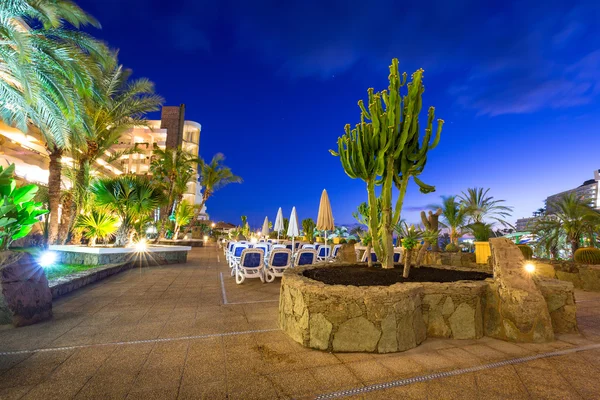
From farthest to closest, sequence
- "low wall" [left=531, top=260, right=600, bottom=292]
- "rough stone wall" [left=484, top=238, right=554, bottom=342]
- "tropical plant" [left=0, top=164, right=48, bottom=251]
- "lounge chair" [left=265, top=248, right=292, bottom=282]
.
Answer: "lounge chair" [left=265, top=248, right=292, bottom=282] → "low wall" [left=531, top=260, right=600, bottom=292] → "tropical plant" [left=0, top=164, right=48, bottom=251] → "rough stone wall" [left=484, top=238, right=554, bottom=342]

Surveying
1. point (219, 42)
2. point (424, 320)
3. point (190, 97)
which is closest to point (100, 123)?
point (424, 320)

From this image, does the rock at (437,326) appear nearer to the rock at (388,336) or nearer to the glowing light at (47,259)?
the rock at (388,336)

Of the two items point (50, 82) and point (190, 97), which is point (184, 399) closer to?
point (50, 82)

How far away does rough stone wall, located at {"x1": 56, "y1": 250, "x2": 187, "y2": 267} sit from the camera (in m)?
8.70

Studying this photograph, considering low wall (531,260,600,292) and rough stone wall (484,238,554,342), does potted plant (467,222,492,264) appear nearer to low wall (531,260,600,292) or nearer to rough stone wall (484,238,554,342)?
low wall (531,260,600,292)

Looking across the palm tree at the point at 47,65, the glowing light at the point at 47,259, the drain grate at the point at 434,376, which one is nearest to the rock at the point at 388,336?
the drain grate at the point at 434,376

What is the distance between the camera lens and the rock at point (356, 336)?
116 inches

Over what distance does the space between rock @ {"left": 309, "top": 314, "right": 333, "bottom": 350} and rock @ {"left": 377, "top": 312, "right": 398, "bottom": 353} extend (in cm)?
55

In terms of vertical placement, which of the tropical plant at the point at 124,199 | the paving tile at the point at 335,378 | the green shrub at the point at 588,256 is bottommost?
the paving tile at the point at 335,378

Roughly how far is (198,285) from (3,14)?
6.79 metres

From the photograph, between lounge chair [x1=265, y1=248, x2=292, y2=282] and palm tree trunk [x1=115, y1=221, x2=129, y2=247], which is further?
palm tree trunk [x1=115, y1=221, x2=129, y2=247]

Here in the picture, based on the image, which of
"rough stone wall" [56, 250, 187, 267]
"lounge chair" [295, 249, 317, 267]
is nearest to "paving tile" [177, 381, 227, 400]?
"lounge chair" [295, 249, 317, 267]

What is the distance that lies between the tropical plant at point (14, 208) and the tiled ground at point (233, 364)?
4.17ft

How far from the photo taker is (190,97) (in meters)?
50.9
